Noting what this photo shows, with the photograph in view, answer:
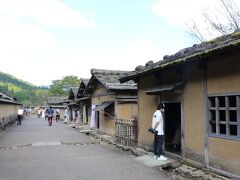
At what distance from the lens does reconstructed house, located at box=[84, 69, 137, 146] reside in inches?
805

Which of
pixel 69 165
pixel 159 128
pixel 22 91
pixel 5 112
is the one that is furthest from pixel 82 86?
pixel 22 91

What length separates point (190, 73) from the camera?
10328 mm

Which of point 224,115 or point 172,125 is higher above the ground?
point 224,115

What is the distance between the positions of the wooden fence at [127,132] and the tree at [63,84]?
217ft

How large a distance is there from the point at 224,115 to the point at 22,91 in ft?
427

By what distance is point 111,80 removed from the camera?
854 inches

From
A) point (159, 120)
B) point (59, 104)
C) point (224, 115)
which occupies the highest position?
point (59, 104)

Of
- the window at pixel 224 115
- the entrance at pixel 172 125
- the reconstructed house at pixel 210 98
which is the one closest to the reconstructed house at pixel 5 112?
the entrance at pixel 172 125

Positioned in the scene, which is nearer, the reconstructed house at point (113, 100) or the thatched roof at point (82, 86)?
the reconstructed house at point (113, 100)

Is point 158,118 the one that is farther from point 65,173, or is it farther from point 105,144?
point 105,144

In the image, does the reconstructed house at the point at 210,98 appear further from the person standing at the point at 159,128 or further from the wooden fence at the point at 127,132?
the wooden fence at the point at 127,132

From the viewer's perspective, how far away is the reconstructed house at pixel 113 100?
2043 cm

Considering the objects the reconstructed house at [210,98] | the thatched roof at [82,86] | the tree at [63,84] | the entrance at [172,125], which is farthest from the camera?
the tree at [63,84]

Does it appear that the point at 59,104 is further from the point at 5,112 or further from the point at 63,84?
the point at 5,112
